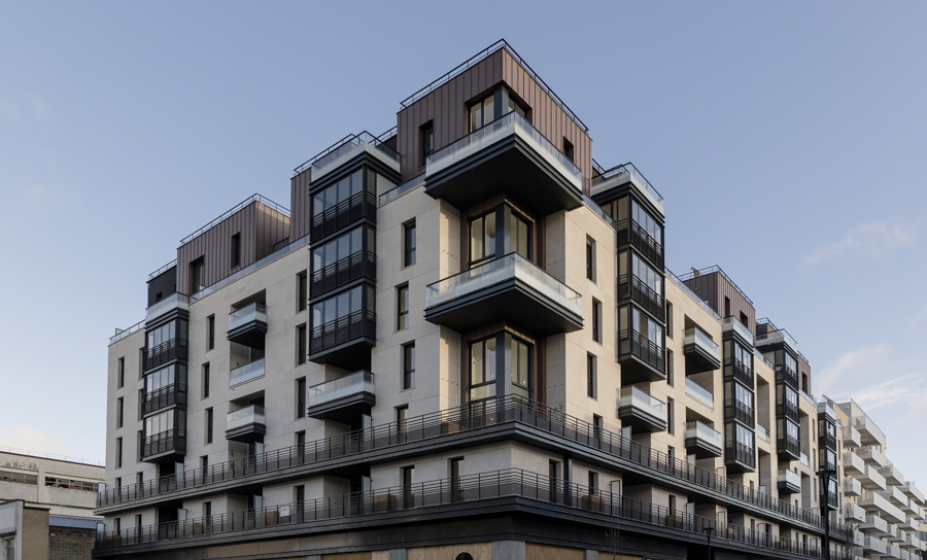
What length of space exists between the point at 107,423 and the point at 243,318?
19.8 m

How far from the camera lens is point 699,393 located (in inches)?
2109

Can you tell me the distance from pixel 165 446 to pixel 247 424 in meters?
9.11

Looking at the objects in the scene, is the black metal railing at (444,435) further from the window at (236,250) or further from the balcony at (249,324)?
the window at (236,250)

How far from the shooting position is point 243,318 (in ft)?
160

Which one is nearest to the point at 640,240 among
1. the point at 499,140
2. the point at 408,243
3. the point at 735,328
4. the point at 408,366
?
the point at 408,243

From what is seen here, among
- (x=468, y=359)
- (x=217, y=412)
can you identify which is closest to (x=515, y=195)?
(x=468, y=359)

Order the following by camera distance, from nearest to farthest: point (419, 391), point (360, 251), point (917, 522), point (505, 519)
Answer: point (505, 519), point (419, 391), point (360, 251), point (917, 522)

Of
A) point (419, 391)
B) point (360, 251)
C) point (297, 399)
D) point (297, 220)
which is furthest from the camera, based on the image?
point (297, 220)

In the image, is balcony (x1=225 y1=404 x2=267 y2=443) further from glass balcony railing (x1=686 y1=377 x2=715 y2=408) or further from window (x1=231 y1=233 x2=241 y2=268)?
glass balcony railing (x1=686 y1=377 x2=715 y2=408)

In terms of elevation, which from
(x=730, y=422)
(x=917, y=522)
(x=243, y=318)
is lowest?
(x=917, y=522)

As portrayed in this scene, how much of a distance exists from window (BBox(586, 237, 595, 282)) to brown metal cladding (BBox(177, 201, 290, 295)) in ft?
65.0

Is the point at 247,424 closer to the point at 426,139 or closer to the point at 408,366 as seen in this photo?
the point at 408,366

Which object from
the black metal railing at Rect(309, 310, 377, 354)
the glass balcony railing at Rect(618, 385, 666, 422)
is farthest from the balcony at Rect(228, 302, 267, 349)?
the glass balcony railing at Rect(618, 385, 666, 422)

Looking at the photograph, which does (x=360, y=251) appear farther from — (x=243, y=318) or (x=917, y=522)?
(x=917, y=522)
